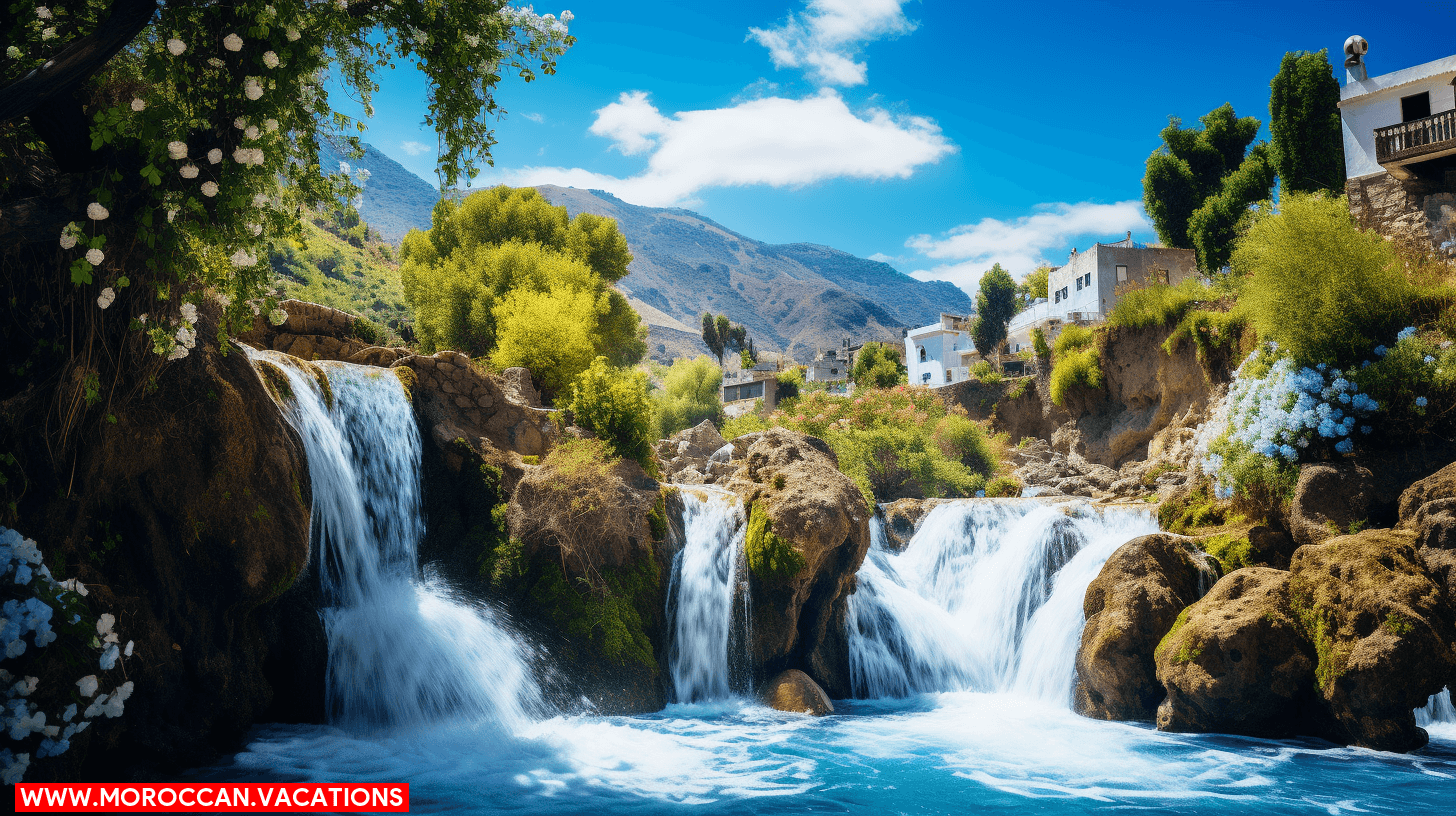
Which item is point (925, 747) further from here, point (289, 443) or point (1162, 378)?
point (1162, 378)

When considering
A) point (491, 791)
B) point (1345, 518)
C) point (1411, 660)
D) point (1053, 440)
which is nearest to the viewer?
point (491, 791)

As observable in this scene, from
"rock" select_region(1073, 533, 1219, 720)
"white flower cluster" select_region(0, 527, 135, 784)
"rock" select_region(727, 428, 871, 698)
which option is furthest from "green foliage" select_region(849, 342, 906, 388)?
"white flower cluster" select_region(0, 527, 135, 784)

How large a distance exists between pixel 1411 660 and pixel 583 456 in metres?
11.7

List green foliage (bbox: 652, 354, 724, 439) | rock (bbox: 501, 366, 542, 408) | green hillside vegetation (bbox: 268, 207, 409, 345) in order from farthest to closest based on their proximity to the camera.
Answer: green hillside vegetation (bbox: 268, 207, 409, 345)
green foliage (bbox: 652, 354, 724, 439)
rock (bbox: 501, 366, 542, 408)

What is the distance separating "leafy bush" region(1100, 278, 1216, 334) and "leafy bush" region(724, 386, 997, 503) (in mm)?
6525

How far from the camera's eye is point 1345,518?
1233cm

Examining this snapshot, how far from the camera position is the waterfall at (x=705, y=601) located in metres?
14.0

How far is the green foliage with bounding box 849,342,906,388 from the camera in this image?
2234 inches

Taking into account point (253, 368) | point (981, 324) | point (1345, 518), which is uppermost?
point (981, 324)

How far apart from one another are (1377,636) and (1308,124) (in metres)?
24.7

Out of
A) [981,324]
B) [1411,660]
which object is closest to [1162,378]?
[1411,660]

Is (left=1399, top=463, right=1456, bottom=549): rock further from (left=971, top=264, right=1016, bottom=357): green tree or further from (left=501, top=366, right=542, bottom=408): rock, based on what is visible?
(left=971, top=264, right=1016, bottom=357): green tree

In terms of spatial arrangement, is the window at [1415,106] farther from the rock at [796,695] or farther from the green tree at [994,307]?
the green tree at [994,307]

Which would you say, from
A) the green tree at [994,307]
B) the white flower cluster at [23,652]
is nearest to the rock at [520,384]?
the white flower cluster at [23,652]
